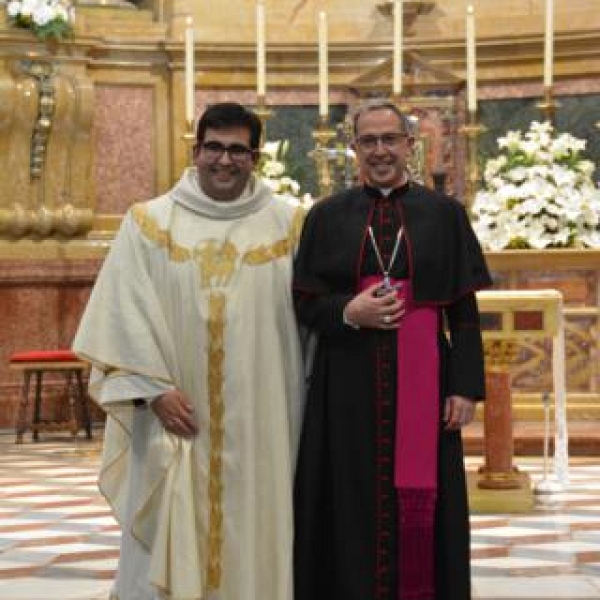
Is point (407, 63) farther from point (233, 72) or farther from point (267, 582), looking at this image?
point (267, 582)

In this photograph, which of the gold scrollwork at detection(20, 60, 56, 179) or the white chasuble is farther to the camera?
the gold scrollwork at detection(20, 60, 56, 179)

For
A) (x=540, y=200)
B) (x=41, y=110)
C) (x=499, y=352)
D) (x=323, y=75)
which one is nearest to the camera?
(x=499, y=352)

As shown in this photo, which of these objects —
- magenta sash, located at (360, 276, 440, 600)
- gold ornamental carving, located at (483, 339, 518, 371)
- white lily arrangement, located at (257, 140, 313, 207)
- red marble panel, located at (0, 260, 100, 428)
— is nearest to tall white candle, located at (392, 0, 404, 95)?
white lily arrangement, located at (257, 140, 313, 207)

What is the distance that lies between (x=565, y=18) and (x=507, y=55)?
50cm

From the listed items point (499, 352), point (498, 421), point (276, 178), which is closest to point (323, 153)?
point (276, 178)

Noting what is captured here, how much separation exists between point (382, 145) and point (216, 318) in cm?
65

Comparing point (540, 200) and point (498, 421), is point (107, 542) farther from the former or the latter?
point (540, 200)

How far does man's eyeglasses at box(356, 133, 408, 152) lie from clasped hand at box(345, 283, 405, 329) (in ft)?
1.20

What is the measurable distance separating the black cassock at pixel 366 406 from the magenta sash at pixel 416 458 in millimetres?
27

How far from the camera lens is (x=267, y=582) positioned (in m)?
4.42

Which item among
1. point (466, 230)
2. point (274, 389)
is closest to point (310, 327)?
point (274, 389)

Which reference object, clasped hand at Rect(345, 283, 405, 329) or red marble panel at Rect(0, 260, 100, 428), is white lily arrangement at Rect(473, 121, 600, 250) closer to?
red marble panel at Rect(0, 260, 100, 428)

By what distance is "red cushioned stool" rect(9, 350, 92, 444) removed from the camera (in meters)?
10.5

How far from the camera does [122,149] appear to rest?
12.0 m
